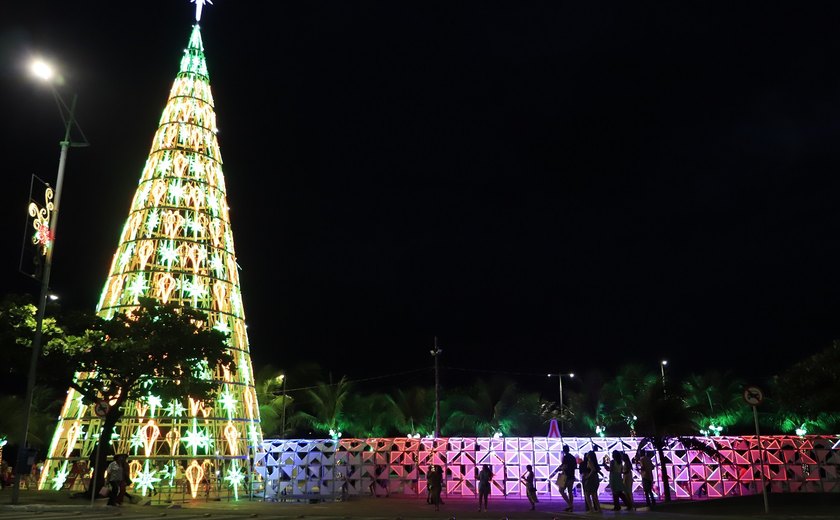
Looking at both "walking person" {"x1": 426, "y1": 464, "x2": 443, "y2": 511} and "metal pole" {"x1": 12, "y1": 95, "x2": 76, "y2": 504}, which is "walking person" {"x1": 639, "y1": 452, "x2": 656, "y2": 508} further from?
"metal pole" {"x1": 12, "y1": 95, "x2": 76, "y2": 504}

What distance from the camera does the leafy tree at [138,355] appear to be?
25438mm

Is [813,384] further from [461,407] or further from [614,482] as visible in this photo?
[461,407]

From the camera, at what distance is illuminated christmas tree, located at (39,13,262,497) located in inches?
1170

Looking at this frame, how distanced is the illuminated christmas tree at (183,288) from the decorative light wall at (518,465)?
2.56 m

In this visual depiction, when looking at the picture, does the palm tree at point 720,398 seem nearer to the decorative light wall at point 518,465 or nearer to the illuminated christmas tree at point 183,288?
the decorative light wall at point 518,465

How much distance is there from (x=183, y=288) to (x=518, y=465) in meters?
17.5

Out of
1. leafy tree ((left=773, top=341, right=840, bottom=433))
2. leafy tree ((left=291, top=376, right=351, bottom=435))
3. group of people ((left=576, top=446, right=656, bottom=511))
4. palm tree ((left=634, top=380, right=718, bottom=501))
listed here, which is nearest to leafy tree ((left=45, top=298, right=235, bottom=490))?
group of people ((left=576, top=446, right=656, bottom=511))

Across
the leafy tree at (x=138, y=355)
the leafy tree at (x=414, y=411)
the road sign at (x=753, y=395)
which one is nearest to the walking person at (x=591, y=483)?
the road sign at (x=753, y=395)

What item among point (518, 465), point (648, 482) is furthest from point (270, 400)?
point (648, 482)

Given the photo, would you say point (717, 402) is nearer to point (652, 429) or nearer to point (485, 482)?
point (652, 429)

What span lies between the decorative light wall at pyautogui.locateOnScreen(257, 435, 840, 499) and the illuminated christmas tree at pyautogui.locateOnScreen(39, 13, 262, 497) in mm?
2565

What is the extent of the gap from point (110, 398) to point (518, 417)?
1736 inches

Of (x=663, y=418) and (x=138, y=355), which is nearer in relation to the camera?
(x=138, y=355)

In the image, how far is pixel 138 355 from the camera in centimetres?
2569
